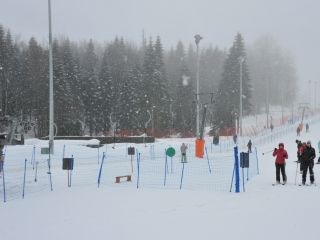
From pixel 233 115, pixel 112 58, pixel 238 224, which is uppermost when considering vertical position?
pixel 112 58

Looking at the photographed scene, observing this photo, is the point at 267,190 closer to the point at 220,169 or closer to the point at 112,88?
the point at 220,169

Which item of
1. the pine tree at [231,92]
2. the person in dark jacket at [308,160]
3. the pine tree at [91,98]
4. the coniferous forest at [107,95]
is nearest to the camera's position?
the person in dark jacket at [308,160]

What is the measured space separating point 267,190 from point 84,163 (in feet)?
54.1

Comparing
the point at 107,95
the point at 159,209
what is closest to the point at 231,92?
the point at 107,95

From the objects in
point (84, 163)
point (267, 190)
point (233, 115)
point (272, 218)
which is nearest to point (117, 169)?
point (84, 163)

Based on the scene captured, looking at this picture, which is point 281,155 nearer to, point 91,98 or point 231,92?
point 231,92

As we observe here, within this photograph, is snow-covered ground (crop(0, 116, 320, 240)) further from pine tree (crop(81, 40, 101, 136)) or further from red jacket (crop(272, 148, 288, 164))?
pine tree (crop(81, 40, 101, 136))

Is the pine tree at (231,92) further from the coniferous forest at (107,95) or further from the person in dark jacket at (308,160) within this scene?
the person in dark jacket at (308,160)

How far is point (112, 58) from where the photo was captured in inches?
3487

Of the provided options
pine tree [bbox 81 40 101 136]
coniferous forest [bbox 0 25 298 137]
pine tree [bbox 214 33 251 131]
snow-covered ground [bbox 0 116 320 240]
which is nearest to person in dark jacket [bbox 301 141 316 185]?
snow-covered ground [bbox 0 116 320 240]

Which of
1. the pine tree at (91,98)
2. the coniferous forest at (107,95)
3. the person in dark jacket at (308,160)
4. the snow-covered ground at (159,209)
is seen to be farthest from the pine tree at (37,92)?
the person in dark jacket at (308,160)

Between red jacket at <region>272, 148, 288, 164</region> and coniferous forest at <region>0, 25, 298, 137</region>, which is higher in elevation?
coniferous forest at <region>0, 25, 298, 137</region>

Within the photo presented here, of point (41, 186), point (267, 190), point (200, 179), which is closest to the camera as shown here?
point (267, 190)

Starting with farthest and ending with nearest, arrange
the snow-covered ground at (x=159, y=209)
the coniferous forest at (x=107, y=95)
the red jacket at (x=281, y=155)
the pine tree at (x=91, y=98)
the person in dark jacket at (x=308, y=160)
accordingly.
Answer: the pine tree at (x=91, y=98), the coniferous forest at (x=107, y=95), the red jacket at (x=281, y=155), the person in dark jacket at (x=308, y=160), the snow-covered ground at (x=159, y=209)
